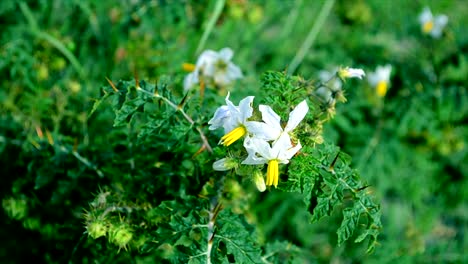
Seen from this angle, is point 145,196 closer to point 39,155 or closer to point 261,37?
point 39,155

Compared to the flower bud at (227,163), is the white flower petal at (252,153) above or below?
above

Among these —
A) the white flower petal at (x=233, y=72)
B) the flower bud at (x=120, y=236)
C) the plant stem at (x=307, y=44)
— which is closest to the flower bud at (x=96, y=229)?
the flower bud at (x=120, y=236)

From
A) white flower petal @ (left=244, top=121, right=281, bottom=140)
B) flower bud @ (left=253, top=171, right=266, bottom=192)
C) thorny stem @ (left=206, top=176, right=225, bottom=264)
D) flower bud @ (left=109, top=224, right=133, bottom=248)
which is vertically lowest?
flower bud @ (left=109, top=224, right=133, bottom=248)

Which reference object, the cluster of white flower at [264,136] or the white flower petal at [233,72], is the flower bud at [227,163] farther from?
the white flower petal at [233,72]

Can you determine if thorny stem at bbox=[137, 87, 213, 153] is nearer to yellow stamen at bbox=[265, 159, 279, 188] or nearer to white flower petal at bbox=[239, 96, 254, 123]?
white flower petal at bbox=[239, 96, 254, 123]

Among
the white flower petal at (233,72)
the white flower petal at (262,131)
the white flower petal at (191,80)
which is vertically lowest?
the white flower petal at (262,131)

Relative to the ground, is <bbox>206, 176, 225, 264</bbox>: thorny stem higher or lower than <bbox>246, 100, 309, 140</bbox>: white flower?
lower

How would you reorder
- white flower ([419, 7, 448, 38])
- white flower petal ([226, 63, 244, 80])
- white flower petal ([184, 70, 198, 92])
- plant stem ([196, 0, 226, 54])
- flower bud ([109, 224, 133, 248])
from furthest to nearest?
white flower ([419, 7, 448, 38]) → plant stem ([196, 0, 226, 54]) → white flower petal ([226, 63, 244, 80]) → white flower petal ([184, 70, 198, 92]) → flower bud ([109, 224, 133, 248])

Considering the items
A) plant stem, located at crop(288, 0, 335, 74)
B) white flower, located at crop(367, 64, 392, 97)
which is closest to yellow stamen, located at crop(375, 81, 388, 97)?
white flower, located at crop(367, 64, 392, 97)
